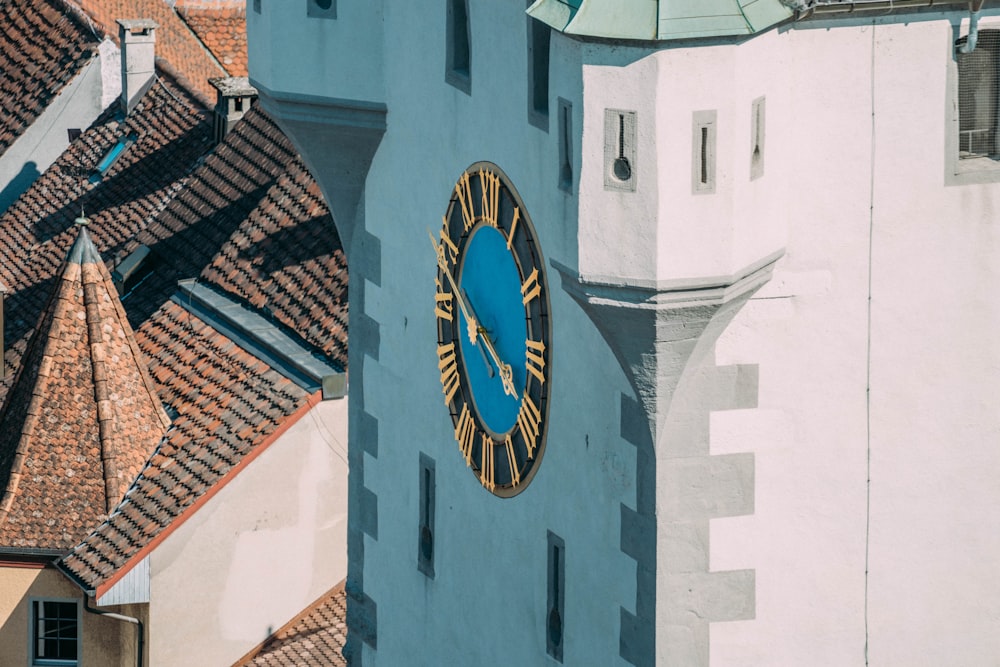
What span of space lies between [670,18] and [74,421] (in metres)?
21.3

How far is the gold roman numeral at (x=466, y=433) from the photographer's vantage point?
2197 centimetres

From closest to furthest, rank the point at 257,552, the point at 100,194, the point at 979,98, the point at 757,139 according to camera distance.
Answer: the point at 757,139
the point at 979,98
the point at 257,552
the point at 100,194

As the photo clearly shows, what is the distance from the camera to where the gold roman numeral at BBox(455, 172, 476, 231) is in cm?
2145

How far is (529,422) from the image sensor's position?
2086cm

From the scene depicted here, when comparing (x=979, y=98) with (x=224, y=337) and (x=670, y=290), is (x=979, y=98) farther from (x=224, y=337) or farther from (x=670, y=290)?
(x=224, y=337)

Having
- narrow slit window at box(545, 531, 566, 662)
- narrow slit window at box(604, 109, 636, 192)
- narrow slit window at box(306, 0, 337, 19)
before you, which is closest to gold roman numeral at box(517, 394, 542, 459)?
narrow slit window at box(545, 531, 566, 662)

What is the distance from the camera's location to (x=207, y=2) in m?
56.3

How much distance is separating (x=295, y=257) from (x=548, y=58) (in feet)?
60.0

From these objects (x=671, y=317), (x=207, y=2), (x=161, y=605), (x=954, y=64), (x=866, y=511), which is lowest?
(x=161, y=605)

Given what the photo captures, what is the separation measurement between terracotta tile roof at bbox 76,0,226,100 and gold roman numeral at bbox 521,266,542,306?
31.5 meters

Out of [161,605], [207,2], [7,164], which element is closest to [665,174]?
[161,605]

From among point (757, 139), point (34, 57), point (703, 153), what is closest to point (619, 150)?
point (703, 153)

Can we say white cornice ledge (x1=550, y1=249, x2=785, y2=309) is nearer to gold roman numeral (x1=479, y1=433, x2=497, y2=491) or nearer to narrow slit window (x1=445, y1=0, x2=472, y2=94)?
gold roman numeral (x1=479, y1=433, x2=497, y2=491)

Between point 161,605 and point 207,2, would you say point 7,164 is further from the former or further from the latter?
point 161,605
